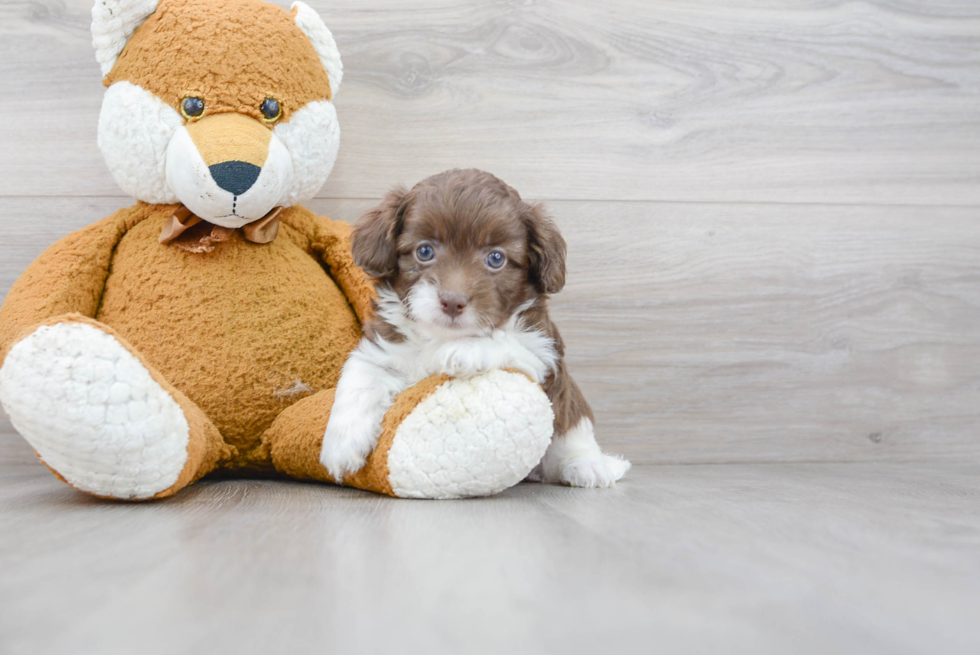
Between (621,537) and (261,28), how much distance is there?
3.67ft

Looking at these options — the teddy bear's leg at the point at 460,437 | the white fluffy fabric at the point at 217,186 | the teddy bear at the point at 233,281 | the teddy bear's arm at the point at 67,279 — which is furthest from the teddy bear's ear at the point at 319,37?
the teddy bear's leg at the point at 460,437

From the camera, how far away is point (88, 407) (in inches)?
41.9

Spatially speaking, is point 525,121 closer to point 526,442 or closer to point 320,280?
point 320,280

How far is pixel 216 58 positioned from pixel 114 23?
21cm

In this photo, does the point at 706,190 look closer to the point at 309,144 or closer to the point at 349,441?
the point at 309,144

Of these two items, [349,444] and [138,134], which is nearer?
[349,444]

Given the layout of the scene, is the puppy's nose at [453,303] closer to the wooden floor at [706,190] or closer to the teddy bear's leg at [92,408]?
the wooden floor at [706,190]

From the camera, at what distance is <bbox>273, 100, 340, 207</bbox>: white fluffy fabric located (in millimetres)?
1440

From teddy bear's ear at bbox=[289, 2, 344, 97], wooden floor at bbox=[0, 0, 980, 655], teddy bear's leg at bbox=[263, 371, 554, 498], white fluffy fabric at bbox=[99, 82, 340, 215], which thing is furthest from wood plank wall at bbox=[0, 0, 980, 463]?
teddy bear's leg at bbox=[263, 371, 554, 498]

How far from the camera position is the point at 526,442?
3.92ft

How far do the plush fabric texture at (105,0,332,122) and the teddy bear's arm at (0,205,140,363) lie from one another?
283mm

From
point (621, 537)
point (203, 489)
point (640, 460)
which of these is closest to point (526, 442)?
point (621, 537)

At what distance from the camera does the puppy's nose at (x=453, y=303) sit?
119 cm

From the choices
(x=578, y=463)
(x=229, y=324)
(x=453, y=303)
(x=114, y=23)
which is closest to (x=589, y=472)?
(x=578, y=463)
